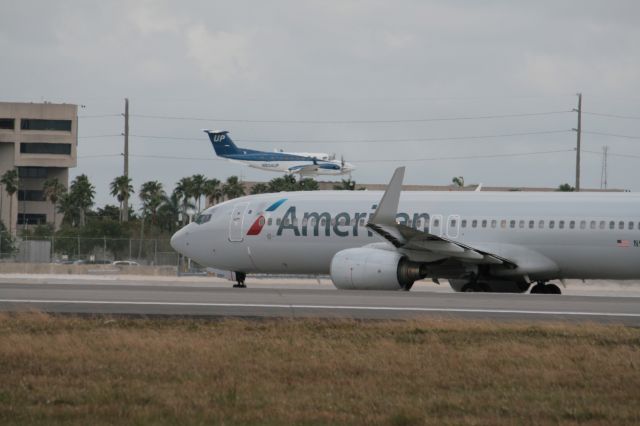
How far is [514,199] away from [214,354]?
18.7m

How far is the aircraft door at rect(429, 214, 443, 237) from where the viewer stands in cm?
3242

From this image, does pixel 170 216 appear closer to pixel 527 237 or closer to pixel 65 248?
pixel 65 248

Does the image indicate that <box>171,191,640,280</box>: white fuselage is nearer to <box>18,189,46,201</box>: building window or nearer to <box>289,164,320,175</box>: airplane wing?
<box>289,164,320,175</box>: airplane wing

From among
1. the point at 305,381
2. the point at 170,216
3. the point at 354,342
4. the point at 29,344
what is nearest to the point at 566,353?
the point at 354,342

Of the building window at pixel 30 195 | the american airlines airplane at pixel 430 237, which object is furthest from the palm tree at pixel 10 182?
the american airlines airplane at pixel 430 237

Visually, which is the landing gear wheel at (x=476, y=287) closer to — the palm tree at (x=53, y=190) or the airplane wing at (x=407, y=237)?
the airplane wing at (x=407, y=237)

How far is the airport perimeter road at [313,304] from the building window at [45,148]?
338 feet

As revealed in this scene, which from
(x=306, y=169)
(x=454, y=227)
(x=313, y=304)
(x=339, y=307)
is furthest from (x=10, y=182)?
(x=339, y=307)

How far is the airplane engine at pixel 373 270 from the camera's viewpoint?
2980 centimetres

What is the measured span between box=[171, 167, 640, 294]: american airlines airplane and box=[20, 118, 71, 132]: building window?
96142 millimetres

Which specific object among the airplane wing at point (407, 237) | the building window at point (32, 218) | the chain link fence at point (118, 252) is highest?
the building window at point (32, 218)

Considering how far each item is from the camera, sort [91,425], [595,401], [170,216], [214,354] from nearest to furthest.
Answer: [91,425] → [595,401] → [214,354] → [170,216]

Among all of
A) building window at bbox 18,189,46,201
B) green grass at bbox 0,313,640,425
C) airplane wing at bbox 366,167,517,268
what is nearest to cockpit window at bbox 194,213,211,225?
airplane wing at bbox 366,167,517,268

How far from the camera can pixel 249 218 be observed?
114 feet
